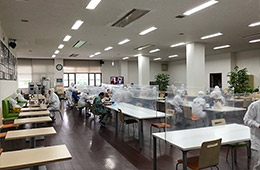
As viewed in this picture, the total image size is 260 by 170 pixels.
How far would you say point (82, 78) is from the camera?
1794 cm

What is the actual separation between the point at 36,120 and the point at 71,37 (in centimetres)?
548

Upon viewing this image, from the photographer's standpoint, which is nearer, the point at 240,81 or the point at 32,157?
the point at 32,157

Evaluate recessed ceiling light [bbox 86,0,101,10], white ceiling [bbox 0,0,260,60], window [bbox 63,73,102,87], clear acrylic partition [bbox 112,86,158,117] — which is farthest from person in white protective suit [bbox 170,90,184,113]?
window [bbox 63,73,102,87]

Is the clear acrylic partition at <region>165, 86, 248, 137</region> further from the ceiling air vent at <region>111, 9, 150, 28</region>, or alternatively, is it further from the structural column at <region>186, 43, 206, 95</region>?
the structural column at <region>186, 43, 206, 95</region>

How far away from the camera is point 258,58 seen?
12.5 meters

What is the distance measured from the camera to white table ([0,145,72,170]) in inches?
74.7

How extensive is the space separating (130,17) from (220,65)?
1054 cm

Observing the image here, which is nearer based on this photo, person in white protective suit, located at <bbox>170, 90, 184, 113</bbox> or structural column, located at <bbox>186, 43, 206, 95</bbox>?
person in white protective suit, located at <bbox>170, 90, 184, 113</bbox>

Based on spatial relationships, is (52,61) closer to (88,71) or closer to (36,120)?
(88,71)

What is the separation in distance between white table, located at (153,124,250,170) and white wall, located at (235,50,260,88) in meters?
10.6

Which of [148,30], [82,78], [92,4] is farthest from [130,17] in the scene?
[82,78]

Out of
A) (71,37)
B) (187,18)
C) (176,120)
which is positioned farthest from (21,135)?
(71,37)

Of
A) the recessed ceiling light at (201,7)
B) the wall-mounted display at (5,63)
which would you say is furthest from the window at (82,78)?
the recessed ceiling light at (201,7)

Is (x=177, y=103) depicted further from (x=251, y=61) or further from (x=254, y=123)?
(x=251, y=61)
